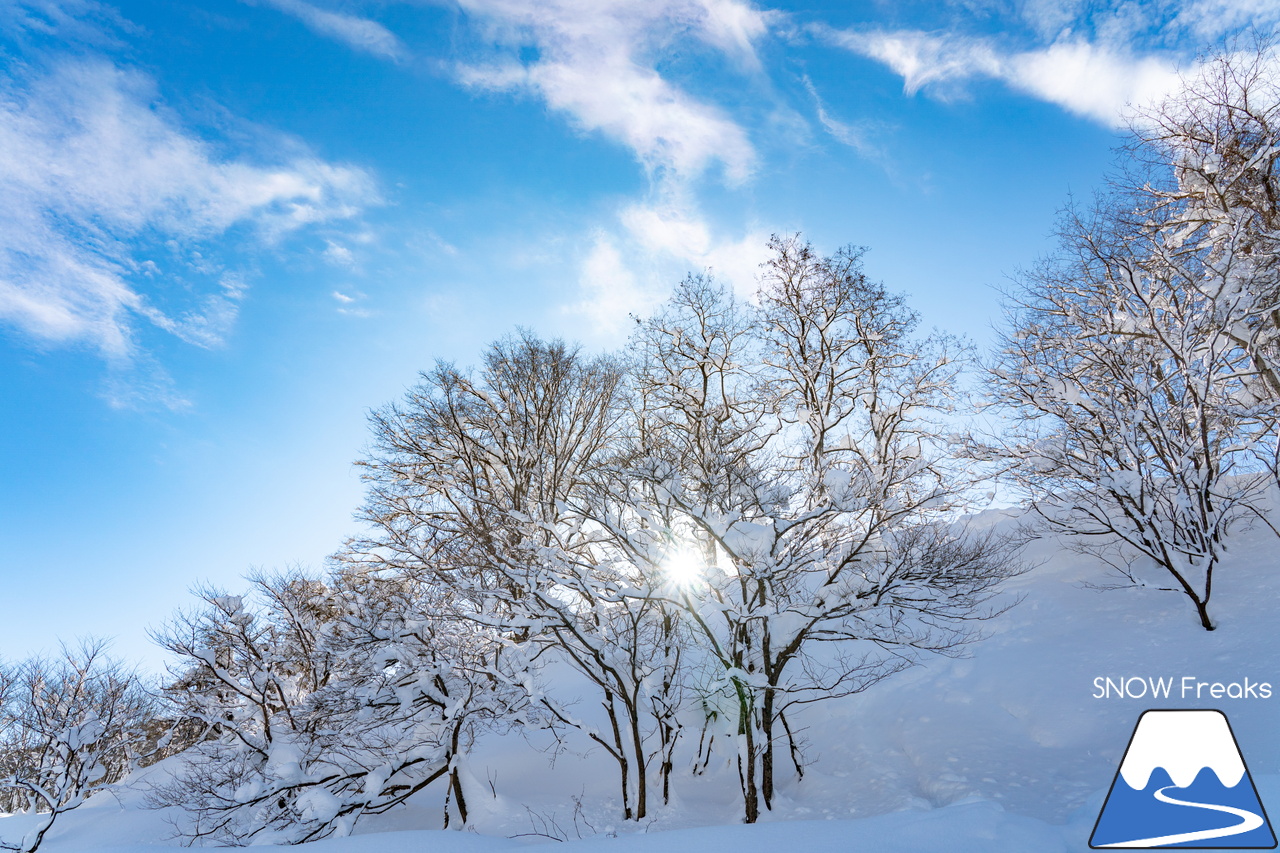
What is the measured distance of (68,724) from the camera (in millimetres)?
15594

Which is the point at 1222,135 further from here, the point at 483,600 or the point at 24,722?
the point at 24,722

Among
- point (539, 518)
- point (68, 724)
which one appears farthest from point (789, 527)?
point (68, 724)

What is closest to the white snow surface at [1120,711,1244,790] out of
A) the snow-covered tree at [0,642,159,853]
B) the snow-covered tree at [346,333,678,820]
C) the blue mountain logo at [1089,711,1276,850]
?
the blue mountain logo at [1089,711,1276,850]

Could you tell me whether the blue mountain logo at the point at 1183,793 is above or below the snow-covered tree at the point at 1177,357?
below

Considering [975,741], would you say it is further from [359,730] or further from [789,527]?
[359,730]

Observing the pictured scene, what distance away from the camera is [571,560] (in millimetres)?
8516

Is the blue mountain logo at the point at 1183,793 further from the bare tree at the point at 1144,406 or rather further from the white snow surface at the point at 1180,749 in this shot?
the bare tree at the point at 1144,406

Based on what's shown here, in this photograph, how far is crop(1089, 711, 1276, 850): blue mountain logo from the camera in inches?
130

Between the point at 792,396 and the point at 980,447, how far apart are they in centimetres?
443

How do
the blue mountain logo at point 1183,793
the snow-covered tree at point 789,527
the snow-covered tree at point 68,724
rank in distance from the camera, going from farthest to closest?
the snow-covered tree at point 68,724 < the snow-covered tree at point 789,527 < the blue mountain logo at point 1183,793

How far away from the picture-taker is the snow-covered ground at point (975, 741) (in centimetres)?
847

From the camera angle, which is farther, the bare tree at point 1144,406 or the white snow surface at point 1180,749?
the bare tree at point 1144,406

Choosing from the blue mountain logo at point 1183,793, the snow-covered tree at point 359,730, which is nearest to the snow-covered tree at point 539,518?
the snow-covered tree at point 359,730

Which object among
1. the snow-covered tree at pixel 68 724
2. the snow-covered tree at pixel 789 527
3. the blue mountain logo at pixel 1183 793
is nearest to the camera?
the blue mountain logo at pixel 1183 793
